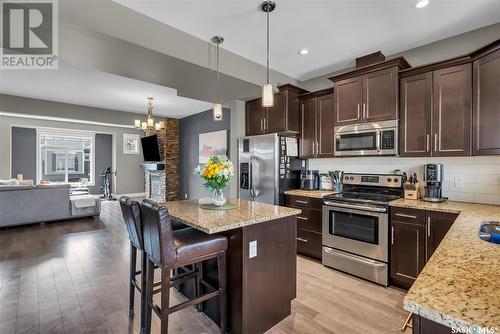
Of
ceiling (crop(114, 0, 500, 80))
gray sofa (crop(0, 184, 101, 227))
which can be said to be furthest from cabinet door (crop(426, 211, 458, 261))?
gray sofa (crop(0, 184, 101, 227))

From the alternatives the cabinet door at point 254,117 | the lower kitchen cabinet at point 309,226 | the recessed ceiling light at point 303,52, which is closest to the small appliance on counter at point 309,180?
the lower kitchen cabinet at point 309,226

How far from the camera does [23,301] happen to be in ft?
7.59

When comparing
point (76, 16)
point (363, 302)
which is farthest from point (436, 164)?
point (76, 16)

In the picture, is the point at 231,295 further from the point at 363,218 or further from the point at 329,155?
the point at 329,155

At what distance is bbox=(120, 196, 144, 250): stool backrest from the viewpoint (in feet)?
6.18

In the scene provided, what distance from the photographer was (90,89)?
4992 mm

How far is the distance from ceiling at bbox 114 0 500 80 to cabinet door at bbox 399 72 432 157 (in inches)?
21.0

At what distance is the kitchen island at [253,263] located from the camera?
5.98 feet

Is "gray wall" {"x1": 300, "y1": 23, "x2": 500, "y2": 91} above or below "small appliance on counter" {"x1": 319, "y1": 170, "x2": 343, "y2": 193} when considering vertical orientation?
above

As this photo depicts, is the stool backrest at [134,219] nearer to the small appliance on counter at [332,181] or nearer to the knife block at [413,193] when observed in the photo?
the small appliance on counter at [332,181]

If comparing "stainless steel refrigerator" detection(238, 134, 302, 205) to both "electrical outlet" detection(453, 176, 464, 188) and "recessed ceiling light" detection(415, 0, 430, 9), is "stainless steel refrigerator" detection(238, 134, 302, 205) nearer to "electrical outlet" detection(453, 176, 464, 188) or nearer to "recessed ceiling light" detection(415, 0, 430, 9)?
"electrical outlet" detection(453, 176, 464, 188)

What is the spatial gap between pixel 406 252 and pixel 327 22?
8.34ft

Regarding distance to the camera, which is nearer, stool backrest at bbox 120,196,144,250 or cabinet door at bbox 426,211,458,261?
stool backrest at bbox 120,196,144,250

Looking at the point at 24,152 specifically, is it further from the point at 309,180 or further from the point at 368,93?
the point at 368,93
